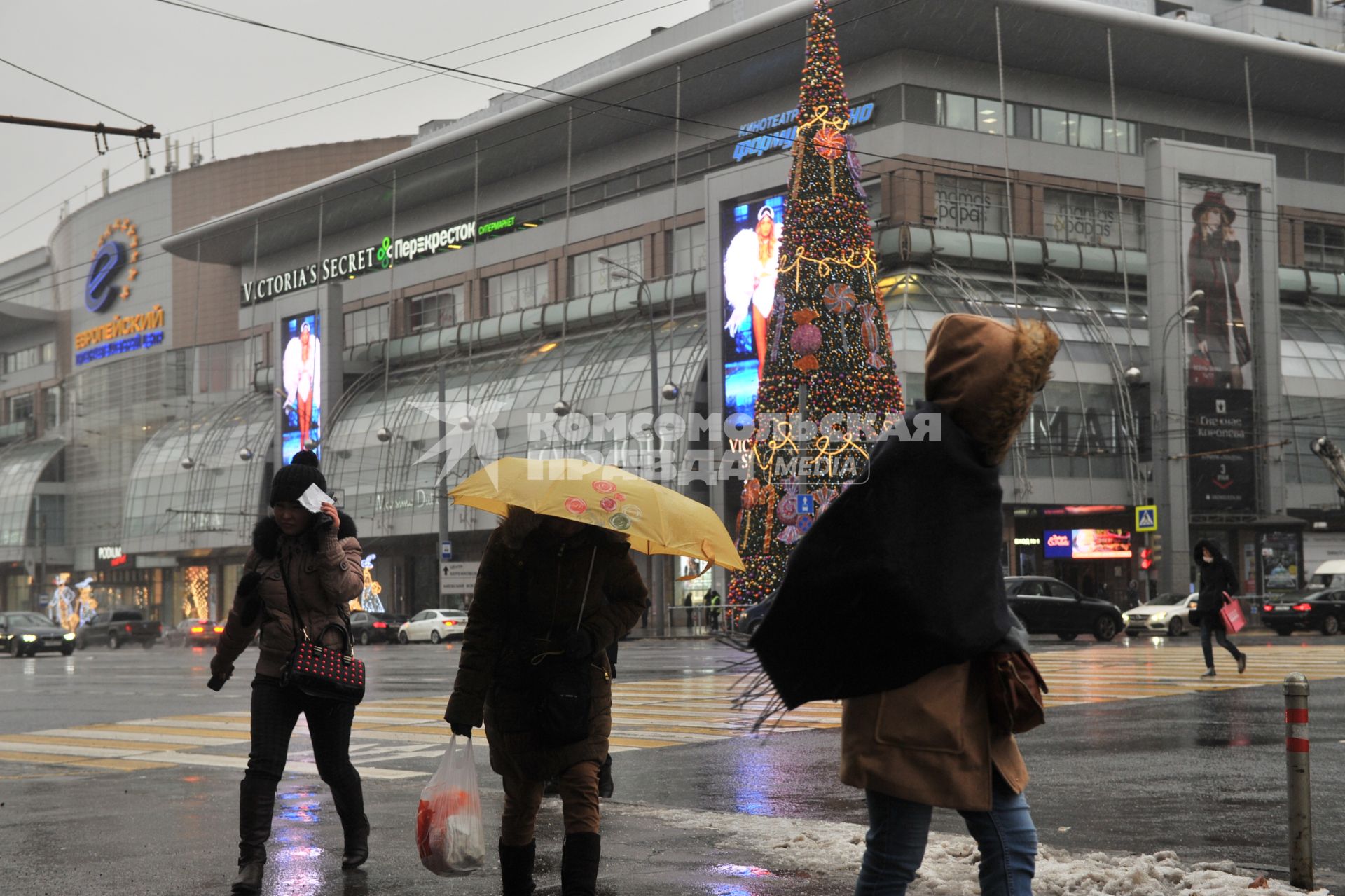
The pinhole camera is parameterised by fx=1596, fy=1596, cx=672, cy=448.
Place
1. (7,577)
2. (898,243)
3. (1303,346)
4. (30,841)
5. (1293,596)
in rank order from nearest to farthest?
(30,841) → (1293,596) → (898,243) → (1303,346) → (7,577)

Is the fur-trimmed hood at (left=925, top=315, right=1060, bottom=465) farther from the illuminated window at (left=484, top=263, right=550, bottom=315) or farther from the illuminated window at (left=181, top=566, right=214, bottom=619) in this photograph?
the illuminated window at (left=181, top=566, right=214, bottom=619)

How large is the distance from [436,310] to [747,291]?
26129 mm

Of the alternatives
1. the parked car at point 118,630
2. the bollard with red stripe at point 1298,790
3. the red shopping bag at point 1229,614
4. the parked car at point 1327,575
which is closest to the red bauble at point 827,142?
the red shopping bag at point 1229,614

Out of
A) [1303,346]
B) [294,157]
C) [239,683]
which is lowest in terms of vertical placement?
[239,683]

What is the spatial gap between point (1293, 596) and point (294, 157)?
6370 centimetres

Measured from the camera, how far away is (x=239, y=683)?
24781mm

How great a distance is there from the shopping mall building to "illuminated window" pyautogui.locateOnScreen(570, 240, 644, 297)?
0.21m

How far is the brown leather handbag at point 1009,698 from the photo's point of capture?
426 centimetres

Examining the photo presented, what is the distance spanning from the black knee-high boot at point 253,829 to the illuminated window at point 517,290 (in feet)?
190

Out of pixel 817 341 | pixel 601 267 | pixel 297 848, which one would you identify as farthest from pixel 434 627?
pixel 297 848

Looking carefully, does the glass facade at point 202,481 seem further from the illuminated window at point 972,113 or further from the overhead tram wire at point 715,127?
the illuminated window at point 972,113

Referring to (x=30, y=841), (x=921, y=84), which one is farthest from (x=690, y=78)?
(x=30, y=841)

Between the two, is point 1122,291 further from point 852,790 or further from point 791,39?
point 852,790

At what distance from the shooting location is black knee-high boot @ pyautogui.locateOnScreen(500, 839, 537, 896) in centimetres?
613
